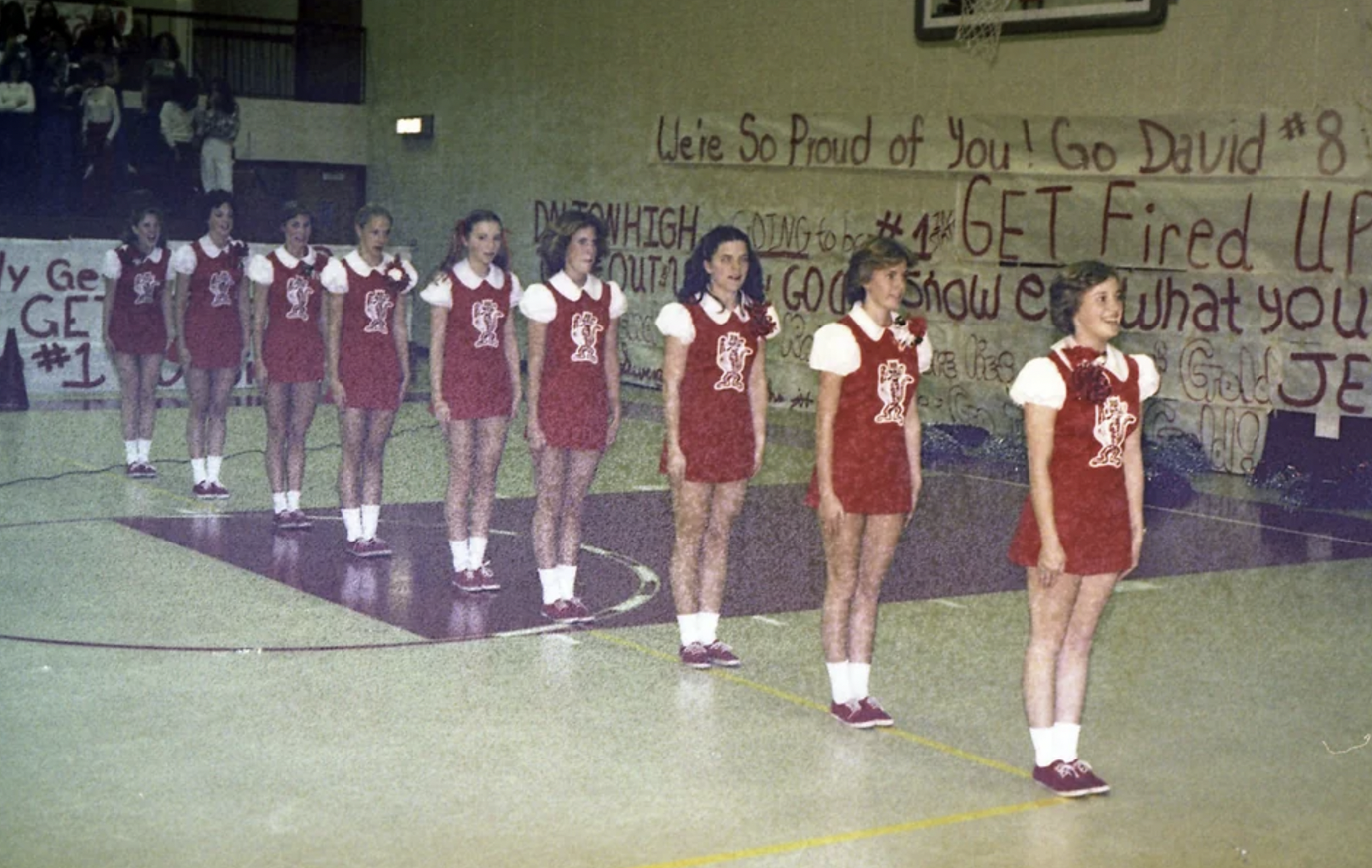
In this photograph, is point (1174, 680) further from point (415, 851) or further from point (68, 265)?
point (68, 265)

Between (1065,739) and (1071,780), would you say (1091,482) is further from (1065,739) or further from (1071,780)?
(1071,780)

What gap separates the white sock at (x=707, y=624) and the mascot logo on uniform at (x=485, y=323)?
76.4 inches

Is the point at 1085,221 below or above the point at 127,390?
above

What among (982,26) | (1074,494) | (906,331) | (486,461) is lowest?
(486,461)

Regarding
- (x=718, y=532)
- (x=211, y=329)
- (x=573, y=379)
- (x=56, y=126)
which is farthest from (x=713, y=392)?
(x=56, y=126)

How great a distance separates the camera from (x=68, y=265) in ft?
58.5

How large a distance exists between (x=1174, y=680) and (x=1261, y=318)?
7.32 m

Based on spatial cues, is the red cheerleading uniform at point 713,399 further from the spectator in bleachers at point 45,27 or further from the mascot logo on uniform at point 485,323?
the spectator in bleachers at point 45,27

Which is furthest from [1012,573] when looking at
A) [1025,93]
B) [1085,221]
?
[1025,93]

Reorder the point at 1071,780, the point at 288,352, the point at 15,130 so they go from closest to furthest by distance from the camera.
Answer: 1. the point at 1071,780
2. the point at 288,352
3. the point at 15,130

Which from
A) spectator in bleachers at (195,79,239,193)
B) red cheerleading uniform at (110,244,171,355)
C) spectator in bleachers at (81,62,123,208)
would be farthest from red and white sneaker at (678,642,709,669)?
spectator in bleachers at (195,79,239,193)

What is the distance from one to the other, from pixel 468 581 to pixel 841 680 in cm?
274

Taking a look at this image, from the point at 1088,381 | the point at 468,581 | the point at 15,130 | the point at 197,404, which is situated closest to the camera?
the point at 1088,381

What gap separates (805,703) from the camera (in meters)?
6.73
